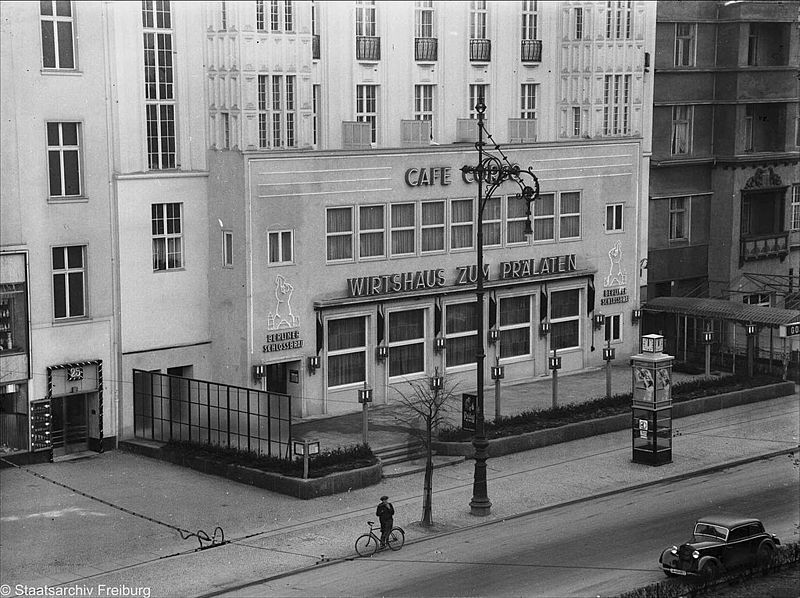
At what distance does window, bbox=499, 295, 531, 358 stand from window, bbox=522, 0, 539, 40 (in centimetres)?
1094

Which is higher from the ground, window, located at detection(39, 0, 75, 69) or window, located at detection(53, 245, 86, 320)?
window, located at detection(39, 0, 75, 69)

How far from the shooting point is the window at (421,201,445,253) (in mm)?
53500

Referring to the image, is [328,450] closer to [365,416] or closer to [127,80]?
[365,416]

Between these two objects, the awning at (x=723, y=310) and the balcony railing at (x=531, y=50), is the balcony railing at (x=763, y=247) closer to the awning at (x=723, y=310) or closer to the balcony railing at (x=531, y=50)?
the awning at (x=723, y=310)

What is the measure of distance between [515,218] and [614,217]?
18.4 ft

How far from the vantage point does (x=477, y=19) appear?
5669cm

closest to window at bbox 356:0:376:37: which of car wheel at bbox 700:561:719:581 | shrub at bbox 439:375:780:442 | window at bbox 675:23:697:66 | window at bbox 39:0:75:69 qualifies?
window at bbox 39:0:75:69

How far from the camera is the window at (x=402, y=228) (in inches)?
2072

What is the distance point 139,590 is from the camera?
32781 mm

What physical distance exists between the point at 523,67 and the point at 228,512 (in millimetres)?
26378

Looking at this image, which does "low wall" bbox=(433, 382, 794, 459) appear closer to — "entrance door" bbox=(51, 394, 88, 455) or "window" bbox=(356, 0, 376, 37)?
"entrance door" bbox=(51, 394, 88, 455)

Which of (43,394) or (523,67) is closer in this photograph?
(43,394)

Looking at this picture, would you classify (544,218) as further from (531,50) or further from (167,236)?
(167,236)

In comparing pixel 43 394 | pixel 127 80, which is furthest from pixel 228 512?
pixel 127 80
